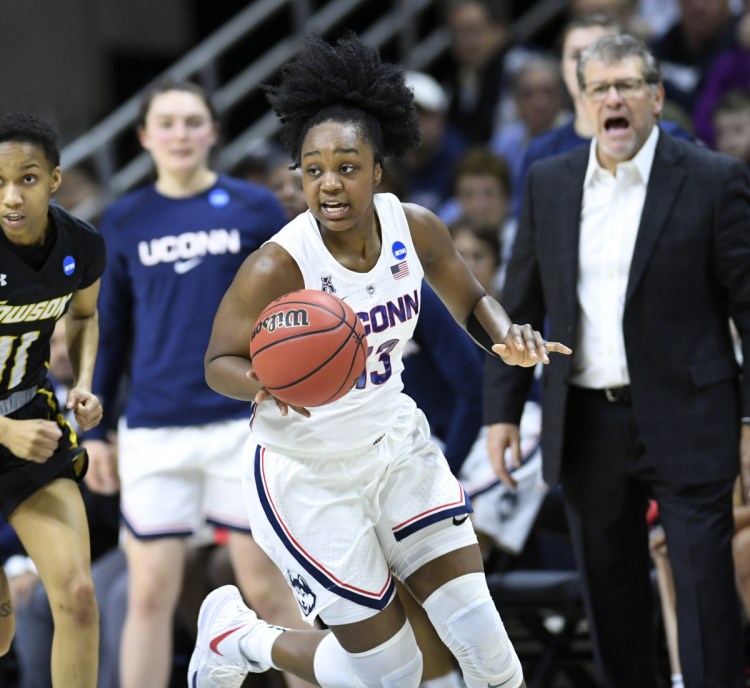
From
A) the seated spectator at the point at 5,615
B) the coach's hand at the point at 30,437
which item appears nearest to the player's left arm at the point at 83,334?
the coach's hand at the point at 30,437

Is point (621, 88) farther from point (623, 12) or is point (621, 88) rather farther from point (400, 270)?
point (623, 12)

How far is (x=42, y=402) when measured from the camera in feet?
14.8

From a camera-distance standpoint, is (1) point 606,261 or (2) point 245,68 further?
(2) point 245,68

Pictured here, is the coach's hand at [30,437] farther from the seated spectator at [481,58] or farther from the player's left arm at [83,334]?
the seated spectator at [481,58]

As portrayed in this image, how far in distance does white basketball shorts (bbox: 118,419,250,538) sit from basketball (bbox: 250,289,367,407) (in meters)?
1.66

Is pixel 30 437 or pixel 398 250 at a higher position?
pixel 398 250

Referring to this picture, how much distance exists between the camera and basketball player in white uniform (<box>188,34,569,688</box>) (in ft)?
13.4

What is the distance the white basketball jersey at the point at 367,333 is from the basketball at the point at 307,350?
292 mm

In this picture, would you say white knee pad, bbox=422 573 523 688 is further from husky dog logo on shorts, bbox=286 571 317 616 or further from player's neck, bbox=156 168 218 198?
player's neck, bbox=156 168 218 198

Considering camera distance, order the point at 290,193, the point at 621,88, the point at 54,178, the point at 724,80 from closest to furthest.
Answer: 1. the point at 54,178
2. the point at 621,88
3. the point at 290,193
4. the point at 724,80

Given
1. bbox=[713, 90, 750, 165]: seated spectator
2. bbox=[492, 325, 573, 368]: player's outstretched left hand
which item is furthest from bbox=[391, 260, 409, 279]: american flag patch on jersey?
bbox=[713, 90, 750, 165]: seated spectator

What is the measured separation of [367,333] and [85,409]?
0.95 metres

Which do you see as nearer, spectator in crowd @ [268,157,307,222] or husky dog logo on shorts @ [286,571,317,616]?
husky dog logo on shorts @ [286,571,317,616]

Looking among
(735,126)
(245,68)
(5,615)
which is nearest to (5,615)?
(5,615)
